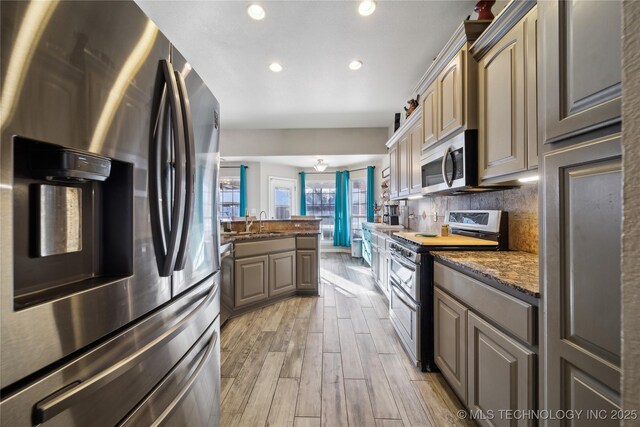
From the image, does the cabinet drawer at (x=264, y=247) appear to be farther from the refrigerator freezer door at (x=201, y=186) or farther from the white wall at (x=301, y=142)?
the white wall at (x=301, y=142)

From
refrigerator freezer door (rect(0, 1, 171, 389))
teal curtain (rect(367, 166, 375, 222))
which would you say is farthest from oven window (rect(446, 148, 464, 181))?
teal curtain (rect(367, 166, 375, 222))

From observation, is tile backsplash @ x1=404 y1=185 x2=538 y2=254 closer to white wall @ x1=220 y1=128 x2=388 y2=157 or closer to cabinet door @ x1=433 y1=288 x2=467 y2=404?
cabinet door @ x1=433 y1=288 x2=467 y2=404

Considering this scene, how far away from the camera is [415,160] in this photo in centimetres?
291

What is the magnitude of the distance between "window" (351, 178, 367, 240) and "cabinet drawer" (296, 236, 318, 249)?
3.25m

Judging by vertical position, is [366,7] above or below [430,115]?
above

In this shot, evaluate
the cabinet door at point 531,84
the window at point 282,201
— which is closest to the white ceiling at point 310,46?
the cabinet door at point 531,84

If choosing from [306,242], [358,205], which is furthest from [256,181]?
[306,242]

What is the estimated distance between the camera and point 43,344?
469mm

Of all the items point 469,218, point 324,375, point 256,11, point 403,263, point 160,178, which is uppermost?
point 256,11

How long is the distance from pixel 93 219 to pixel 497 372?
1.60m

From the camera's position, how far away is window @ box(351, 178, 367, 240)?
6684 millimetres

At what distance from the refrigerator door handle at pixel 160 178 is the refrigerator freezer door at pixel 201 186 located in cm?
5

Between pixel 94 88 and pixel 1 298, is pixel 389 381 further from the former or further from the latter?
pixel 94 88

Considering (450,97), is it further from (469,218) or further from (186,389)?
(186,389)
